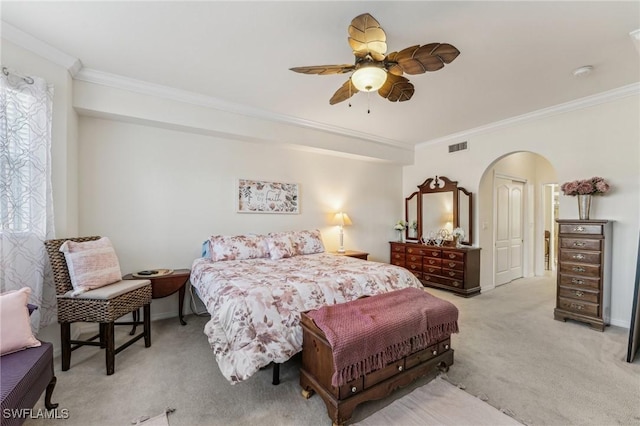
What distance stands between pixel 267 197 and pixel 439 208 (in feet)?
10.3

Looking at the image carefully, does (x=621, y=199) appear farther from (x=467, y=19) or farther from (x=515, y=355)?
(x=467, y=19)

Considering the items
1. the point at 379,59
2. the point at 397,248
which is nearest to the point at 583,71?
the point at 379,59

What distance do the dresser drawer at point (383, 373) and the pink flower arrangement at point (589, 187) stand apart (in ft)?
10.1

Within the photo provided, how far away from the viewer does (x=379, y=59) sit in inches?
77.7

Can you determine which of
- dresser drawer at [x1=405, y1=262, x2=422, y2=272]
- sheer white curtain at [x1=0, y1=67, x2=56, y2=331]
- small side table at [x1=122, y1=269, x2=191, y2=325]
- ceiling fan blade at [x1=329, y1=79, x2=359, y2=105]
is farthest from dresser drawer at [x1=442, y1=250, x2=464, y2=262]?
sheer white curtain at [x1=0, y1=67, x2=56, y2=331]

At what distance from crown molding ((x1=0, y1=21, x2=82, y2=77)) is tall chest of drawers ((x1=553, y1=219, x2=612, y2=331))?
552 cm

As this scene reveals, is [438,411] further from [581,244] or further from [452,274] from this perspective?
[452,274]

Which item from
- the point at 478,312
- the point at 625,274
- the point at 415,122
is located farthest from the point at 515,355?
the point at 415,122

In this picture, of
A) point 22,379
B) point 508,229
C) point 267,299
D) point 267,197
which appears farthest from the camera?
point 508,229

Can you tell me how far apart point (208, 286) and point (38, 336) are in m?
1.47

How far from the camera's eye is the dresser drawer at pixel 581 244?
3.10 meters

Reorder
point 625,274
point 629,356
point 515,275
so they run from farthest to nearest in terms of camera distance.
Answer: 1. point 515,275
2. point 625,274
3. point 629,356

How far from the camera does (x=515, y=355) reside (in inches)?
99.3

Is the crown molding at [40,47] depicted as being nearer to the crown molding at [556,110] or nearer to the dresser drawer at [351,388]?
the dresser drawer at [351,388]
